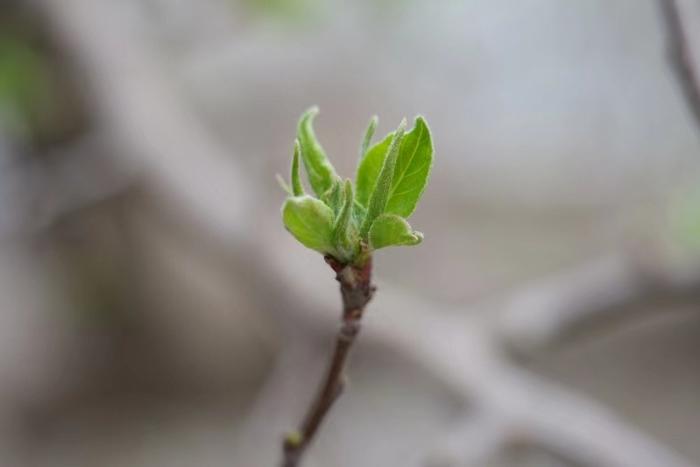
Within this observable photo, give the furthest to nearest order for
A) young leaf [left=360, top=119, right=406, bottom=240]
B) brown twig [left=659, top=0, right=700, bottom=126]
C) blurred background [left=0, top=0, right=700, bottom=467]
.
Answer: blurred background [left=0, top=0, right=700, bottom=467]
brown twig [left=659, top=0, right=700, bottom=126]
young leaf [left=360, top=119, right=406, bottom=240]

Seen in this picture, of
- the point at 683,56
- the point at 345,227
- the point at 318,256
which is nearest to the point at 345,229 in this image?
the point at 345,227

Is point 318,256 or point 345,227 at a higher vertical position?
point 318,256

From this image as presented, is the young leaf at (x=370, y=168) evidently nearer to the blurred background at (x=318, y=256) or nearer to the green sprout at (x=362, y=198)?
the green sprout at (x=362, y=198)

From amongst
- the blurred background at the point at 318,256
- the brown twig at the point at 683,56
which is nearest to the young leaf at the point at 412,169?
the brown twig at the point at 683,56

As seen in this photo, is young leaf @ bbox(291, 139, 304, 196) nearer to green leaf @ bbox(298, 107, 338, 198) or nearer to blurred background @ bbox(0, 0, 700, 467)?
green leaf @ bbox(298, 107, 338, 198)

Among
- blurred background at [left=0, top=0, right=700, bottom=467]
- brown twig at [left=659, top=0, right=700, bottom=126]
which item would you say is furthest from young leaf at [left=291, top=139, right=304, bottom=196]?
blurred background at [left=0, top=0, right=700, bottom=467]

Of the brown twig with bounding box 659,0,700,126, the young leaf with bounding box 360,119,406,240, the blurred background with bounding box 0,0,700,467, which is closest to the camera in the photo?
the young leaf with bounding box 360,119,406,240

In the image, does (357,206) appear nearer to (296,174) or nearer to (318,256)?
(296,174)
